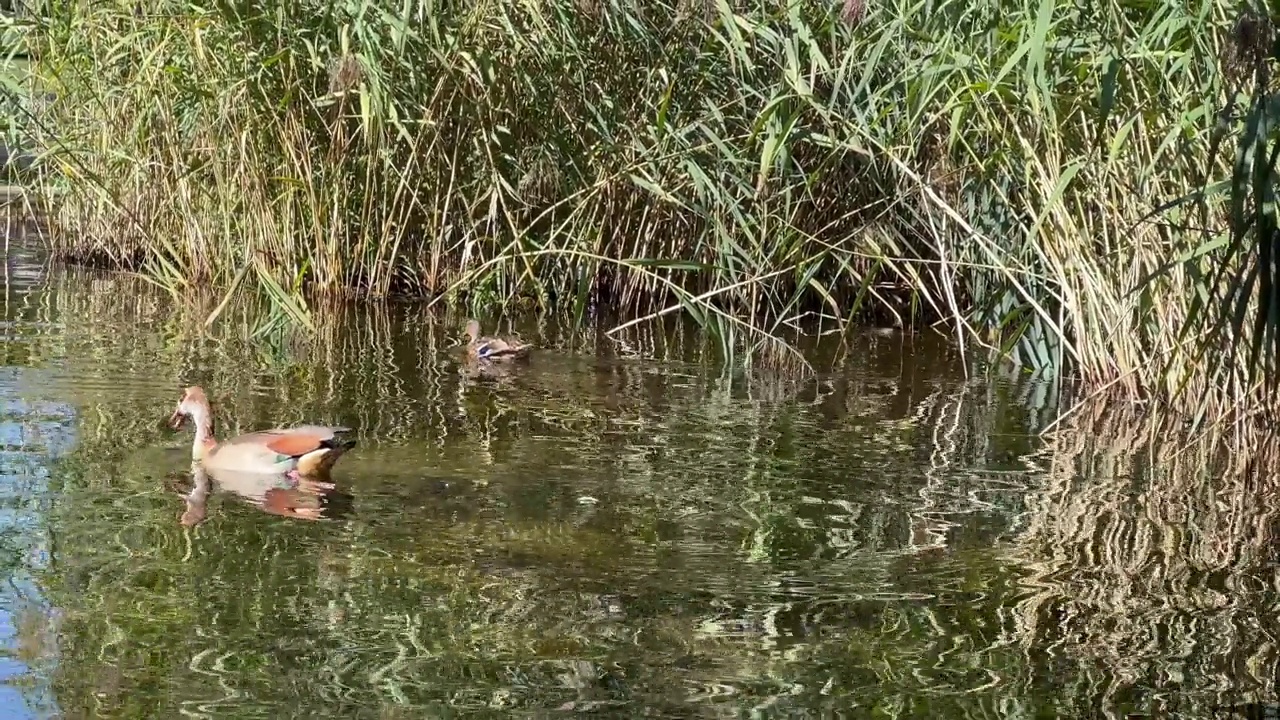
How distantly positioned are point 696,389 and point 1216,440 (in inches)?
100

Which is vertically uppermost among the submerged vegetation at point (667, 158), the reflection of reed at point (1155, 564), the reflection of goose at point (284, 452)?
the submerged vegetation at point (667, 158)

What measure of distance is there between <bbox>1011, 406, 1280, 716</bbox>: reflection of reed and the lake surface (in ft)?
0.05

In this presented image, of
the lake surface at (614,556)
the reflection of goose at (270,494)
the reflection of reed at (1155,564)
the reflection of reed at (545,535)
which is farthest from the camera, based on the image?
the reflection of goose at (270,494)

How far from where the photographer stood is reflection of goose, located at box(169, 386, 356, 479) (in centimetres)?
624

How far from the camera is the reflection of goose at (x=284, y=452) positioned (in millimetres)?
6242

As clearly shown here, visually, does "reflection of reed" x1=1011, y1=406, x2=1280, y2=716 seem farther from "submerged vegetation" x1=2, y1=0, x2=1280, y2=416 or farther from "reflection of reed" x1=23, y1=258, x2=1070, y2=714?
"submerged vegetation" x1=2, y1=0, x2=1280, y2=416

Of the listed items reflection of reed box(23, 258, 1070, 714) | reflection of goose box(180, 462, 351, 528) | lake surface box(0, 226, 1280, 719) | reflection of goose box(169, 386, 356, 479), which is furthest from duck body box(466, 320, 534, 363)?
reflection of goose box(180, 462, 351, 528)

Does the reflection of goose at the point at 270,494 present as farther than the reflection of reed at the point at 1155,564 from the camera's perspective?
Yes

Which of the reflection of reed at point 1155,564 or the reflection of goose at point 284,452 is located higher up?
the reflection of goose at point 284,452

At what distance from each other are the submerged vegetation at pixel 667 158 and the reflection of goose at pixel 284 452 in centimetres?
213

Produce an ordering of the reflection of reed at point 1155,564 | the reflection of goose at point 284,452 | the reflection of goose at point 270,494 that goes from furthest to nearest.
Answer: the reflection of goose at point 284,452, the reflection of goose at point 270,494, the reflection of reed at point 1155,564

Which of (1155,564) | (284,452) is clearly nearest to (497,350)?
(284,452)

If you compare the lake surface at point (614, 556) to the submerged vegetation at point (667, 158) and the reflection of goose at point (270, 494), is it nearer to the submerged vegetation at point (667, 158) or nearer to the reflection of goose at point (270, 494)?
the reflection of goose at point (270, 494)

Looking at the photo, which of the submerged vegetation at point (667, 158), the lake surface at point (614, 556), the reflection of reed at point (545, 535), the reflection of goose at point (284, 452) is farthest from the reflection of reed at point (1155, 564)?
the reflection of goose at point (284, 452)
